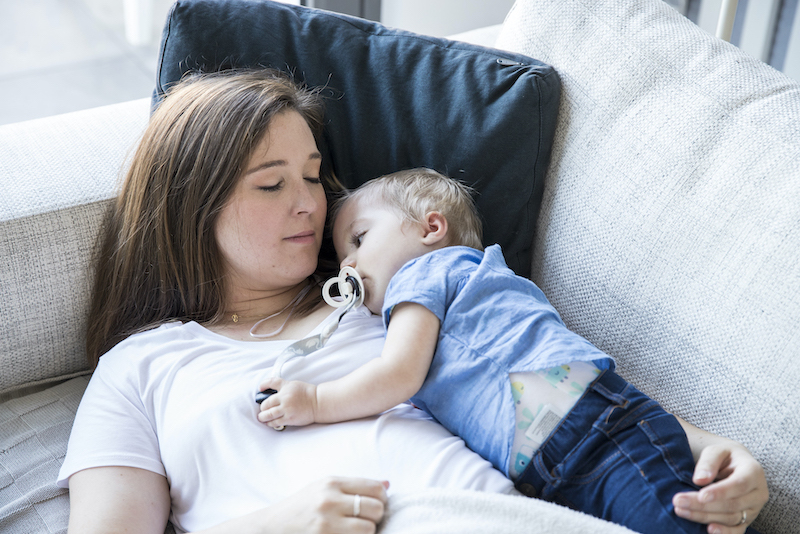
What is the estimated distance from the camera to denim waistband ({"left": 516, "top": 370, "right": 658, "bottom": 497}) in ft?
2.94

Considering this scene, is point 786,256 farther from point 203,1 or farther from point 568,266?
point 203,1

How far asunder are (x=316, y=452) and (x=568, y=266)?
52 centimetres

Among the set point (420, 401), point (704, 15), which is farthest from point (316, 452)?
point (704, 15)

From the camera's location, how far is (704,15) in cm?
260

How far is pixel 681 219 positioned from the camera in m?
1.02

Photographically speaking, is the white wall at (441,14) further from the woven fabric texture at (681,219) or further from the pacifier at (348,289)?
the pacifier at (348,289)

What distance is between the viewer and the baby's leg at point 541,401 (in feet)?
3.00

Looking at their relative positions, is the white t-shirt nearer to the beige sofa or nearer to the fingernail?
the beige sofa

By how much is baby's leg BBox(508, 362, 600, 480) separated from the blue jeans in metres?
0.01

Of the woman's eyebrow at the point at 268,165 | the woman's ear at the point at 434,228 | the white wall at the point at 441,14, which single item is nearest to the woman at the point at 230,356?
the woman's eyebrow at the point at 268,165

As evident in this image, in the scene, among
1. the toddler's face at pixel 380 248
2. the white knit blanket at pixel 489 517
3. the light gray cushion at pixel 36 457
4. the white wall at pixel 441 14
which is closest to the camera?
the white knit blanket at pixel 489 517

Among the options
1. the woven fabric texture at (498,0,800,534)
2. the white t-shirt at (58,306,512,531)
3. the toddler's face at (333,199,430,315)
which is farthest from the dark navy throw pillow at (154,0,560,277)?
the white t-shirt at (58,306,512,531)

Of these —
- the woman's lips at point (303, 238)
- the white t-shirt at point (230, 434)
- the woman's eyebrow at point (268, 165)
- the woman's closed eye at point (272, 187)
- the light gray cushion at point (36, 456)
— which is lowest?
the light gray cushion at point (36, 456)

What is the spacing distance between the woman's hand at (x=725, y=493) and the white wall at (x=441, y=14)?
1940 millimetres
